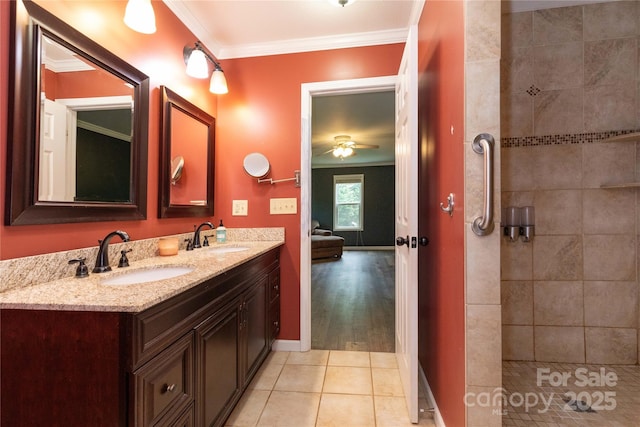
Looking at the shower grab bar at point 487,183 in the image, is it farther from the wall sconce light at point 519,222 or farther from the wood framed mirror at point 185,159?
the wood framed mirror at point 185,159

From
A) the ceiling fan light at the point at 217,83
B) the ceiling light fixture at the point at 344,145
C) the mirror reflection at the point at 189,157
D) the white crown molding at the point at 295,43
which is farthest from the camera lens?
the ceiling light fixture at the point at 344,145

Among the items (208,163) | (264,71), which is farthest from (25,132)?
(264,71)

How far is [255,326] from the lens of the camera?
68.1 inches

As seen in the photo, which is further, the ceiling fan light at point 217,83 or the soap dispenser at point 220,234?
the soap dispenser at point 220,234

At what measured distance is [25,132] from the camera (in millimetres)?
980

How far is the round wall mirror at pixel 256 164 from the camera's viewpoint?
7.46 ft

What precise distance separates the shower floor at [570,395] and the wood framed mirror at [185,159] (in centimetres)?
226

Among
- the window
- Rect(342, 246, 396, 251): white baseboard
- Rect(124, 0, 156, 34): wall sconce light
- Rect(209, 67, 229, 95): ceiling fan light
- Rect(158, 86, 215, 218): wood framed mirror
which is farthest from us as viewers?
the window

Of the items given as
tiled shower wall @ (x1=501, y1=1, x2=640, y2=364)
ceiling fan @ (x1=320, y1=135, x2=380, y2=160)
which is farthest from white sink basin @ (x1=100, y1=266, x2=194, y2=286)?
ceiling fan @ (x1=320, y1=135, x2=380, y2=160)

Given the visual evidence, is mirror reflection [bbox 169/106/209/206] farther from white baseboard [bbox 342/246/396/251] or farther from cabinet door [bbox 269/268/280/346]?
white baseboard [bbox 342/246/396/251]

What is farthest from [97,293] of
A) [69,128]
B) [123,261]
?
[69,128]

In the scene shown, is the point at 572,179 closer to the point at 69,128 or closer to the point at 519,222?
the point at 519,222

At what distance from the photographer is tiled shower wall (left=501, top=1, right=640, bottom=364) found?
5.99 feet

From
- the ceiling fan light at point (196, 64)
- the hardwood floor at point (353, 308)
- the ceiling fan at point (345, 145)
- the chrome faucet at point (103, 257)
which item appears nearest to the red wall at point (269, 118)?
the ceiling fan light at point (196, 64)
